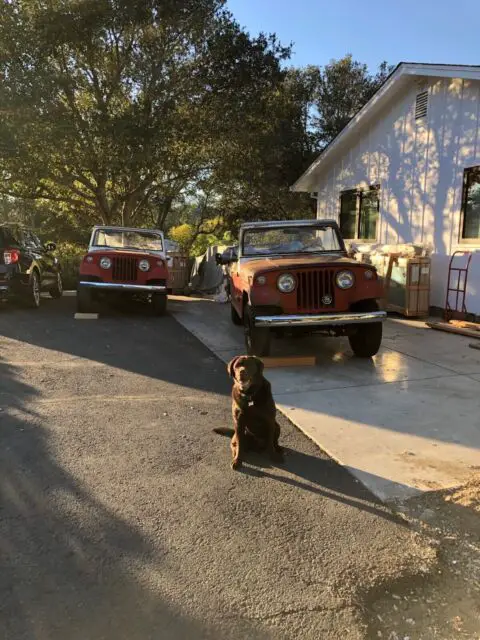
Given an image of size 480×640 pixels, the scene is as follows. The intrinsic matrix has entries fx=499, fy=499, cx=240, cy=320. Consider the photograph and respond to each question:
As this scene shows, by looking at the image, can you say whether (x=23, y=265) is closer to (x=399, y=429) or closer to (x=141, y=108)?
(x=141, y=108)

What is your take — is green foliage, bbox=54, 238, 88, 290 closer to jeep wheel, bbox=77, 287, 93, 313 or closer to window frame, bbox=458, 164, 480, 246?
jeep wheel, bbox=77, 287, 93, 313

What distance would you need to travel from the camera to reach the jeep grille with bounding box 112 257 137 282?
32.7ft

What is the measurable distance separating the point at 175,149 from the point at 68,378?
38.0 ft

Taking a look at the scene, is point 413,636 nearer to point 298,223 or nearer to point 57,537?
point 57,537

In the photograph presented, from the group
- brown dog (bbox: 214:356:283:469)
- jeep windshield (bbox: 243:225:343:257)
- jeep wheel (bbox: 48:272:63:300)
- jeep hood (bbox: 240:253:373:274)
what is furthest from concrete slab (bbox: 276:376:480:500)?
jeep wheel (bbox: 48:272:63:300)

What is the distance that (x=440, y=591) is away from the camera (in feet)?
7.59

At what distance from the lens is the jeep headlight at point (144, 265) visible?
1002 centimetres

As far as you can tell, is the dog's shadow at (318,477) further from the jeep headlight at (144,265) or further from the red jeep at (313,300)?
the jeep headlight at (144,265)

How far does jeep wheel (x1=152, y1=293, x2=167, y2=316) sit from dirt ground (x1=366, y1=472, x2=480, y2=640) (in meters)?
7.97

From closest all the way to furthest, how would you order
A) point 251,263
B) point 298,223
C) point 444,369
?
point 444,369 < point 251,263 < point 298,223

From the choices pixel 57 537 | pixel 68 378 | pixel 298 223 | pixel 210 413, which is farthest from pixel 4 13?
pixel 57 537

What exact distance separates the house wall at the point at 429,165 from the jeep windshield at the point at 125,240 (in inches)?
218

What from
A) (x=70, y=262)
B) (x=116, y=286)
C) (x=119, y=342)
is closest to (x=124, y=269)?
(x=116, y=286)

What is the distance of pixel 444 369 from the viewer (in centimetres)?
617
